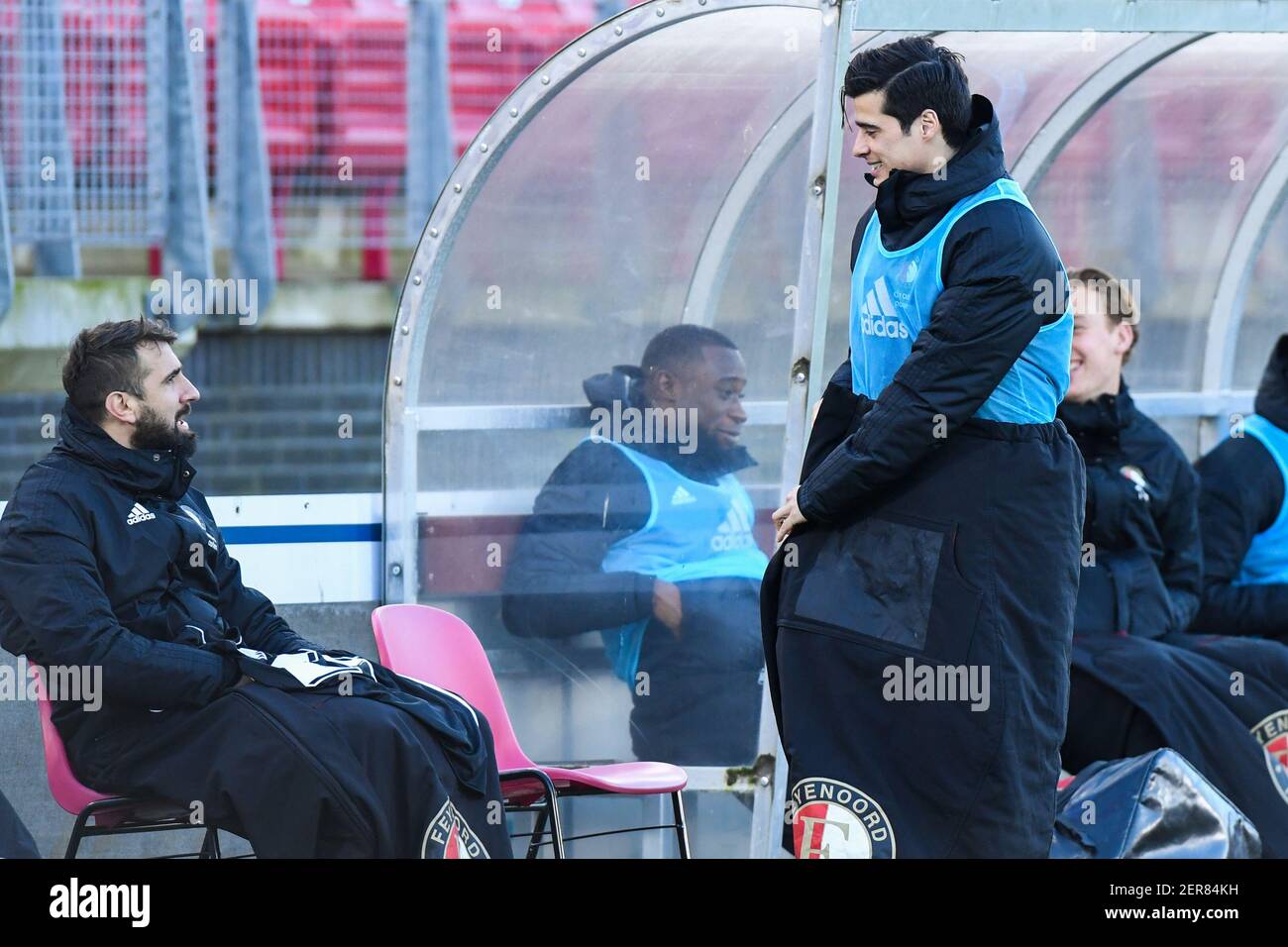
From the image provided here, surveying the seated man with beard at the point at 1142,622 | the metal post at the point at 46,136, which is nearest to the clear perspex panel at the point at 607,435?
the seated man with beard at the point at 1142,622

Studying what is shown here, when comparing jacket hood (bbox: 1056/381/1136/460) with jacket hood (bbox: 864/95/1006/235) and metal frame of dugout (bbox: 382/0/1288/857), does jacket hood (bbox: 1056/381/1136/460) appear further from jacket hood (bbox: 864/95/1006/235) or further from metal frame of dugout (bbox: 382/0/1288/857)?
jacket hood (bbox: 864/95/1006/235)

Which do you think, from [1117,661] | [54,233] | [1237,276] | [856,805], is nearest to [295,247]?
[54,233]

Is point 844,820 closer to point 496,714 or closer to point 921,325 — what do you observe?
point 921,325

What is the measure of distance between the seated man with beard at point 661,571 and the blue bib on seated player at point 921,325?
109cm

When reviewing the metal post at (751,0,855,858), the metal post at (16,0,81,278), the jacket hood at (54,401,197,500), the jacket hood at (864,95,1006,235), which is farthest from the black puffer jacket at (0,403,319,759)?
the metal post at (16,0,81,278)

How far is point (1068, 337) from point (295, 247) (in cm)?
743

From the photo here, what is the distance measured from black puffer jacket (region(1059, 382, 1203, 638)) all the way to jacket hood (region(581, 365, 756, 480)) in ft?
3.01

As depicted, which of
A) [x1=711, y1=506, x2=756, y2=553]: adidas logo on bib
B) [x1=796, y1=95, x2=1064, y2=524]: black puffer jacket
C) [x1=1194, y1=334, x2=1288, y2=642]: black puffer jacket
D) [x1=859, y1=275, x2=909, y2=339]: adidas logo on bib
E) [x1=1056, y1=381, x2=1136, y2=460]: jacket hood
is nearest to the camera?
[x1=796, y1=95, x2=1064, y2=524]: black puffer jacket

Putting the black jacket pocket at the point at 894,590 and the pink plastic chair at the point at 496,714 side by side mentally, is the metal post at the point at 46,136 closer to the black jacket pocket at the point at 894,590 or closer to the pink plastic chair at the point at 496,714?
the pink plastic chair at the point at 496,714

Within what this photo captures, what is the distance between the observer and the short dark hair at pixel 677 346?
4395mm

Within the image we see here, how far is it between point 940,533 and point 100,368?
1.77 m

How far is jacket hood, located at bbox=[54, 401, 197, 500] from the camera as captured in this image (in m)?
3.66

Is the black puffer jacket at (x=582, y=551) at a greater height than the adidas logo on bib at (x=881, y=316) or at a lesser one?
lesser
